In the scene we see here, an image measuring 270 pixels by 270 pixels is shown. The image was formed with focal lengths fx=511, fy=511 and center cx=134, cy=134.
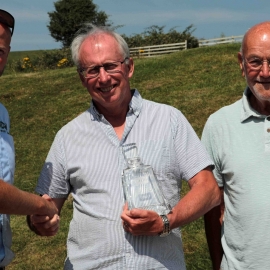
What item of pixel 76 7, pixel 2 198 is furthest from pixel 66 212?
pixel 76 7

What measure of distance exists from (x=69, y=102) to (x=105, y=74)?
9.99m

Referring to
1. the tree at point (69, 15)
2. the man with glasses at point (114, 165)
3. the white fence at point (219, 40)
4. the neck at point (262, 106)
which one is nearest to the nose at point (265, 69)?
the neck at point (262, 106)

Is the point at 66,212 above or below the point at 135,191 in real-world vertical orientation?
below

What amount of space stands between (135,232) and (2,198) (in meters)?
0.68

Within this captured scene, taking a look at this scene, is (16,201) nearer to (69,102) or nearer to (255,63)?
(255,63)

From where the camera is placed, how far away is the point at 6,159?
8.48ft

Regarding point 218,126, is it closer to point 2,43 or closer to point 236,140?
point 236,140

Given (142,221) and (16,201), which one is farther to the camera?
(142,221)

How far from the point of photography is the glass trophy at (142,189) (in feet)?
8.07

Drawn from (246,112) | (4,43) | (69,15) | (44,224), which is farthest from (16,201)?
(69,15)

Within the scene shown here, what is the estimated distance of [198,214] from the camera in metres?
2.65

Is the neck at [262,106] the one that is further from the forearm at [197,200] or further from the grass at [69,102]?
the grass at [69,102]

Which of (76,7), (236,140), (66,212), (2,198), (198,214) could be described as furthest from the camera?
(76,7)

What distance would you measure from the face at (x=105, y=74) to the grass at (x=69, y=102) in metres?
2.76
